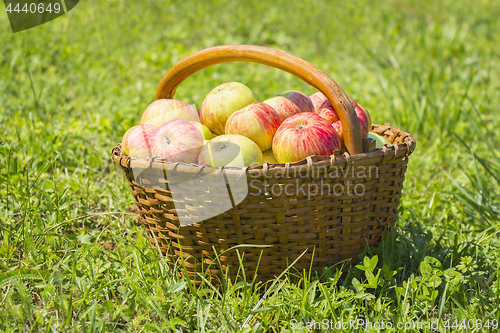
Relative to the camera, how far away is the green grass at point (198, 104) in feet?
4.46

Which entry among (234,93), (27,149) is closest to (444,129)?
(234,93)

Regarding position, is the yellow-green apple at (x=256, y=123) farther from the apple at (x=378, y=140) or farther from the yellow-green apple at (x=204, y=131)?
the apple at (x=378, y=140)

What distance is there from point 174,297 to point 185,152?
0.57 metres

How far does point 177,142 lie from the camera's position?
153 centimetres

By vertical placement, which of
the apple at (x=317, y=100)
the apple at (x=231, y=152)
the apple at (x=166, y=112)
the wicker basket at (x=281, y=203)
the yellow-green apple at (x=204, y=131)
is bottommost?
the wicker basket at (x=281, y=203)

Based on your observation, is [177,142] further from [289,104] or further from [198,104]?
[198,104]

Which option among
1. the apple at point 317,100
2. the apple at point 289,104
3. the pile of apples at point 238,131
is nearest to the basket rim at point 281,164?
the pile of apples at point 238,131

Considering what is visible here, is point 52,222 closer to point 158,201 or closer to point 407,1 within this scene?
point 158,201

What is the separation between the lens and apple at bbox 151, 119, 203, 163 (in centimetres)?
152

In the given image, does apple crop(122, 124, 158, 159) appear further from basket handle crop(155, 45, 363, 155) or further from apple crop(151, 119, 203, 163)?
basket handle crop(155, 45, 363, 155)

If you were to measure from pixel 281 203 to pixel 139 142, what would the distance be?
0.69 m

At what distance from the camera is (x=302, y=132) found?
1466mm

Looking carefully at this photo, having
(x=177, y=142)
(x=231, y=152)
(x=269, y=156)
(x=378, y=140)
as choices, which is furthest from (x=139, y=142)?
(x=378, y=140)

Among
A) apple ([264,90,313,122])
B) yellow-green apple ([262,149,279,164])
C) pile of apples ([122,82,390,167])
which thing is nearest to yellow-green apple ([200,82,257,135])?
pile of apples ([122,82,390,167])
